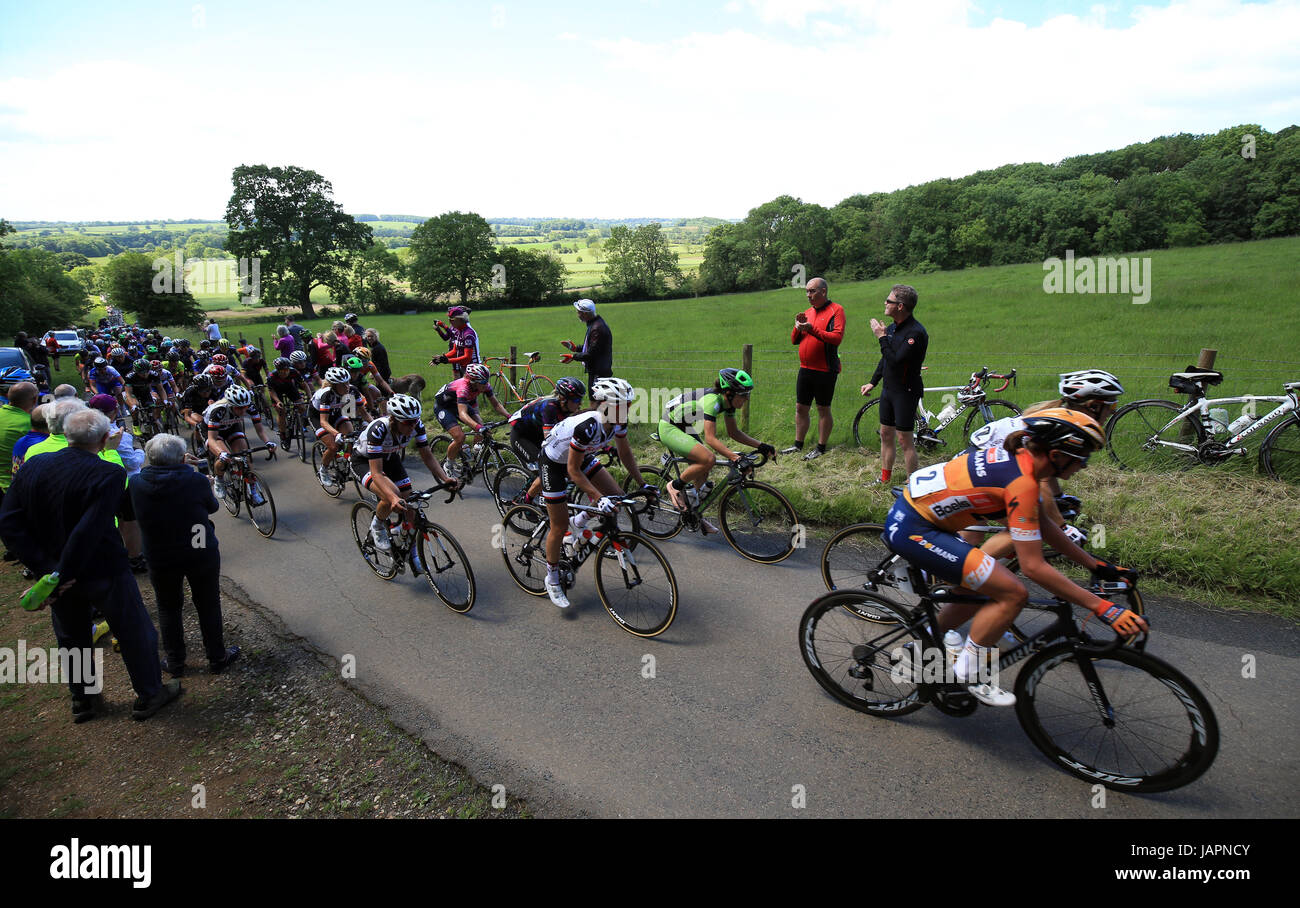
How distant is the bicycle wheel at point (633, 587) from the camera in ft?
17.9

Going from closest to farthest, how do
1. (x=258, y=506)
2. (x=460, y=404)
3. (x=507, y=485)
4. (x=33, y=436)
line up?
(x=33, y=436) < (x=258, y=506) < (x=460, y=404) < (x=507, y=485)

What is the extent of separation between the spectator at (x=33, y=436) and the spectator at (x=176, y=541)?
8.81 ft

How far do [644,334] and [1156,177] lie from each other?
4287 cm

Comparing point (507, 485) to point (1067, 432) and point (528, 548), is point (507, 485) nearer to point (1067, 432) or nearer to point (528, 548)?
point (528, 548)

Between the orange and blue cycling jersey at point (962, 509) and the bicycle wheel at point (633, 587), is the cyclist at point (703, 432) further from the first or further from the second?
the orange and blue cycling jersey at point (962, 509)

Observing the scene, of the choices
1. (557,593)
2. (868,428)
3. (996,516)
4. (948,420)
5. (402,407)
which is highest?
(402,407)

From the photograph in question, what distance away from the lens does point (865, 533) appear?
17.3ft

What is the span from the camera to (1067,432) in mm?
3320

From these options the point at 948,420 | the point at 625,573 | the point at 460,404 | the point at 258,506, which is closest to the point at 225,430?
the point at 258,506

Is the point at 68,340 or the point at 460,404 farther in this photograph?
the point at 68,340

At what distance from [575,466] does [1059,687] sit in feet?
12.8

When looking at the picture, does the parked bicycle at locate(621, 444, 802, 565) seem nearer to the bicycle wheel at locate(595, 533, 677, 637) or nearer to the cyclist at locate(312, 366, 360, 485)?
the bicycle wheel at locate(595, 533, 677, 637)

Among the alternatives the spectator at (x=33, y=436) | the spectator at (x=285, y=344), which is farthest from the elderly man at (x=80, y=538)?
the spectator at (x=285, y=344)

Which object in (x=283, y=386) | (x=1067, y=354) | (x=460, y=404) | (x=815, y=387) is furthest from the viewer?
(x=1067, y=354)
